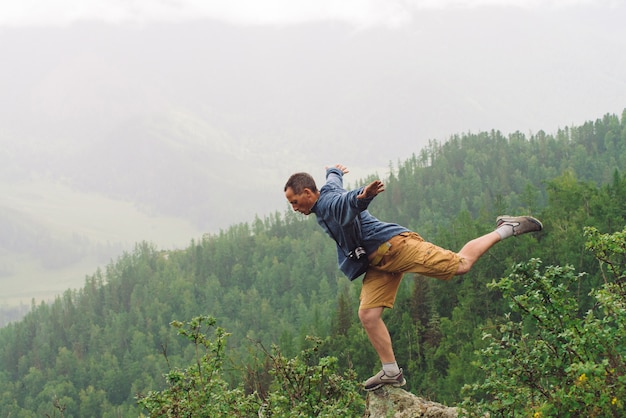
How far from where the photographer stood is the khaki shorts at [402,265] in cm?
716

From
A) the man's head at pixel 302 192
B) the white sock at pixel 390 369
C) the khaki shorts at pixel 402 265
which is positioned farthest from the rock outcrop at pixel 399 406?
the man's head at pixel 302 192

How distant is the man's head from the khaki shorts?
96cm

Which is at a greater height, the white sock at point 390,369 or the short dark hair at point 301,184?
the short dark hair at point 301,184

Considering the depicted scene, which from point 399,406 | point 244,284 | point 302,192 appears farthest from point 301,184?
point 244,284

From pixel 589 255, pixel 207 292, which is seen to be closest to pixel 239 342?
pixel 207 292

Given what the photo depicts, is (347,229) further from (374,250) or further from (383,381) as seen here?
(383,381)

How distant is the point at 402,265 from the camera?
7.26 m

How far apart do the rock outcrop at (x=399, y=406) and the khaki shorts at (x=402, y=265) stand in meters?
1.24

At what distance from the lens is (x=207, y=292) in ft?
448

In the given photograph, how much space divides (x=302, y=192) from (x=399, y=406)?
111 inches

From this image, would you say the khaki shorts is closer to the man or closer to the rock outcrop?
the man

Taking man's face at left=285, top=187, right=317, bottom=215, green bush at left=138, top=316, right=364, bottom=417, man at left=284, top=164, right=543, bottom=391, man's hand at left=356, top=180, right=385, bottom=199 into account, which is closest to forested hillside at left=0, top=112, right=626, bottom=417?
man at left=284, top=164, right=543, bottom=391

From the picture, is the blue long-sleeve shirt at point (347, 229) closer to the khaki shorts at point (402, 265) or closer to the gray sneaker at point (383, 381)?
the khaki shorts at point (402, 265)

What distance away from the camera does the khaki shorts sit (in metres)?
7.16
